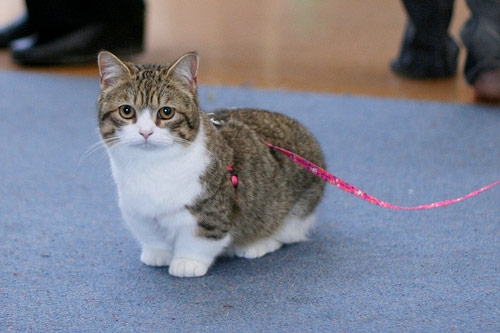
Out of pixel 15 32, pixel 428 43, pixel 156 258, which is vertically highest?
pixel 428 43

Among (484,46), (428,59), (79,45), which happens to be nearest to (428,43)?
(428,59)

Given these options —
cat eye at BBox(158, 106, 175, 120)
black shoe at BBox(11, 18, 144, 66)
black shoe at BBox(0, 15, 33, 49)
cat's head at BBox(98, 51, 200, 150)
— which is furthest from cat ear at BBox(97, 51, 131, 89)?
black shoe at BBox(0, 15, 33, 49)

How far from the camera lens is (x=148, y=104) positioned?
1.46m

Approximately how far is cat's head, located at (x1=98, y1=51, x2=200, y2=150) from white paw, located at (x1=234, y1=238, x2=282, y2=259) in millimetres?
334

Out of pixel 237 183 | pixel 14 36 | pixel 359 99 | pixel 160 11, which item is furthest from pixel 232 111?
pixel 160 11

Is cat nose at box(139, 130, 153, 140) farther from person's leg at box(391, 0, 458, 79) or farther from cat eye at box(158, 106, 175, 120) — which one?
person's leg at box(391, 0, 458, 79)

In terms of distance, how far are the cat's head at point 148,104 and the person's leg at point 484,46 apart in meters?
1.66

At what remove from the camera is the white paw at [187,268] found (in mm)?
1580

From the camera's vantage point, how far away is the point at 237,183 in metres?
1.62

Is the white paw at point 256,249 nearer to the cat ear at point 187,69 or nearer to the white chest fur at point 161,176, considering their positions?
the white chest fur at point 161,176

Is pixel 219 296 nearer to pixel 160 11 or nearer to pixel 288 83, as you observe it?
pixel 288 83

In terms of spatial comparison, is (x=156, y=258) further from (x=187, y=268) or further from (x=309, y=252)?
(x=309, y=252)

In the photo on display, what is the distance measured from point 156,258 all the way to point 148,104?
1.23 ft

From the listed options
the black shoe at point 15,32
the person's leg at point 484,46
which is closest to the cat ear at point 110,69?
the person's leg at point 484,46
